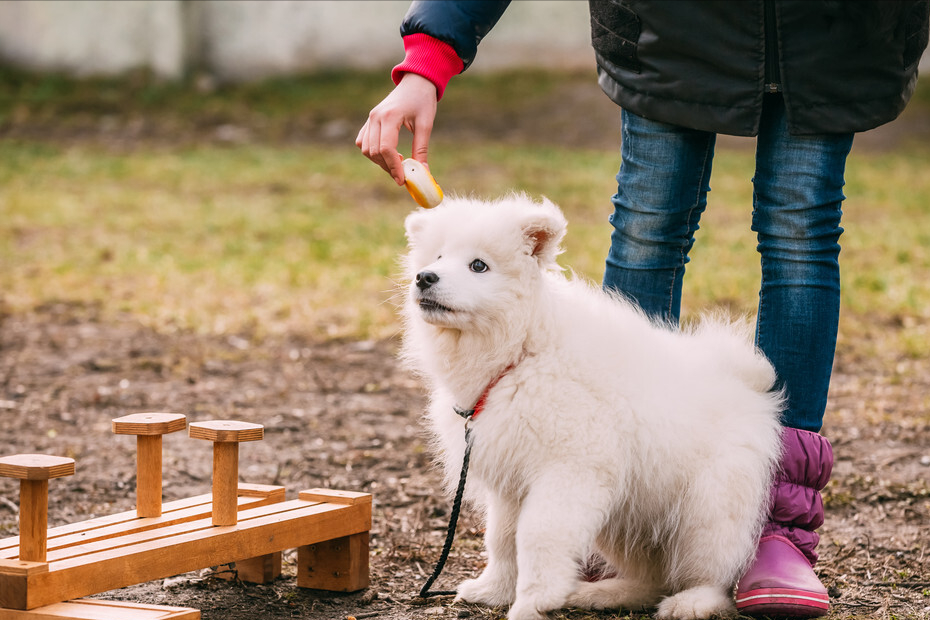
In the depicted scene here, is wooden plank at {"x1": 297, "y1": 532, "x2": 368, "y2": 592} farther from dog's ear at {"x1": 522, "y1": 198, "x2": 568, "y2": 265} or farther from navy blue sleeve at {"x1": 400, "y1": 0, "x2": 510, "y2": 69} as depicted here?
navy blue sleeve at {"x1": 400, "y1": 0, "x2": 510, "y2": 69}

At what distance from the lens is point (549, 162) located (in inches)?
515

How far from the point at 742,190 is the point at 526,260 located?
945 centimetres

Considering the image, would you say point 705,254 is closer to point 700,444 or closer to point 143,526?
point 700,444

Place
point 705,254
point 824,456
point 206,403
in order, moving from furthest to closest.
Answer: point 705,254, point 206,403, point 824,456

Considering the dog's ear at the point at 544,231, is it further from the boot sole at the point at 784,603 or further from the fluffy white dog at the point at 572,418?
the boot sole at the point at 784,603

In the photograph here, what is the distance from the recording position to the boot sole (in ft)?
8.12

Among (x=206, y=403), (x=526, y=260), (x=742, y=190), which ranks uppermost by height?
(x=742, y=190)

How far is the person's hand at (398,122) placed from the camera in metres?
2.47

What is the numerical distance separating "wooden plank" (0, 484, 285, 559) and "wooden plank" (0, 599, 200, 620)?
0.16 metres

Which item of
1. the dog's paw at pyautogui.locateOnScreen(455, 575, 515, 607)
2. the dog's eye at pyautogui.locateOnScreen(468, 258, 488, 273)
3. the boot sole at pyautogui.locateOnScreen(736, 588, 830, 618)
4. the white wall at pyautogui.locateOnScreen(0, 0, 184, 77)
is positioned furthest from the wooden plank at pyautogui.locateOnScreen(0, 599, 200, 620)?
the white wall at pyautogui.locateOnScreen(0, 0, 184, 77)

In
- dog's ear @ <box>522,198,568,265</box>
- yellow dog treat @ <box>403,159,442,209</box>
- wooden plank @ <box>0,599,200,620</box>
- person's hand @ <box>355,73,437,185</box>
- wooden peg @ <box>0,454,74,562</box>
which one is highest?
person's hand @ <box>355,73,437,185</box>

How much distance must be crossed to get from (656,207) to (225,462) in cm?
135

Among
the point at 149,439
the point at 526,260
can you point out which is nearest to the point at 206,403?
the point at 149,439

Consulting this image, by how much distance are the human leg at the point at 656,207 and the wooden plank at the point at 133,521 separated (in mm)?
1179
